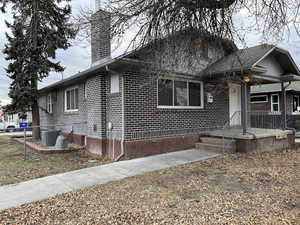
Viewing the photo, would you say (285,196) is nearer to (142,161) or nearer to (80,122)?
(142,161)

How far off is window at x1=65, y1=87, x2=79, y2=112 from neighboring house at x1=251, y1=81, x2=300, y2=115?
50.2ft

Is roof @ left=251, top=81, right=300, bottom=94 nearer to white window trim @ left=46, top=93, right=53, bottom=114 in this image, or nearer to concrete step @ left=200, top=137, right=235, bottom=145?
concrete step @ left=200, top=137, right=235, bottom=145

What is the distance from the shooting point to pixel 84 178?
646cm

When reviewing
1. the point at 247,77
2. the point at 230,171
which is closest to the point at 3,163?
the point at 230,171

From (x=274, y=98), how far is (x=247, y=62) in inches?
554

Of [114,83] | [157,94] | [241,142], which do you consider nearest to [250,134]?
[241,142]

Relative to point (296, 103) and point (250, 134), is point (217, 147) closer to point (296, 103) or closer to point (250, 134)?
point (250, 134)

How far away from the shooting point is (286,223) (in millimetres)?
3666

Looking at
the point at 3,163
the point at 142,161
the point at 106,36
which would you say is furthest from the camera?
the point at 3,163

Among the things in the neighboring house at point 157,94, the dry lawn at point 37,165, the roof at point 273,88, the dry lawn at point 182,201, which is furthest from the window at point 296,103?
the dry lawn at point 37,165

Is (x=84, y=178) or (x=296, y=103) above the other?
(x=296, y=103)

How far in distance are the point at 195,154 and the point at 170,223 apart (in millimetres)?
5545

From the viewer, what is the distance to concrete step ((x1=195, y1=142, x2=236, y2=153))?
372 inches

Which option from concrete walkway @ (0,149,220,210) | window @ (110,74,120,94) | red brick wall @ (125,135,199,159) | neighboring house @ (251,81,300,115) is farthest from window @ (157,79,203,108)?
neighboring house @ (251,81,300,115)
